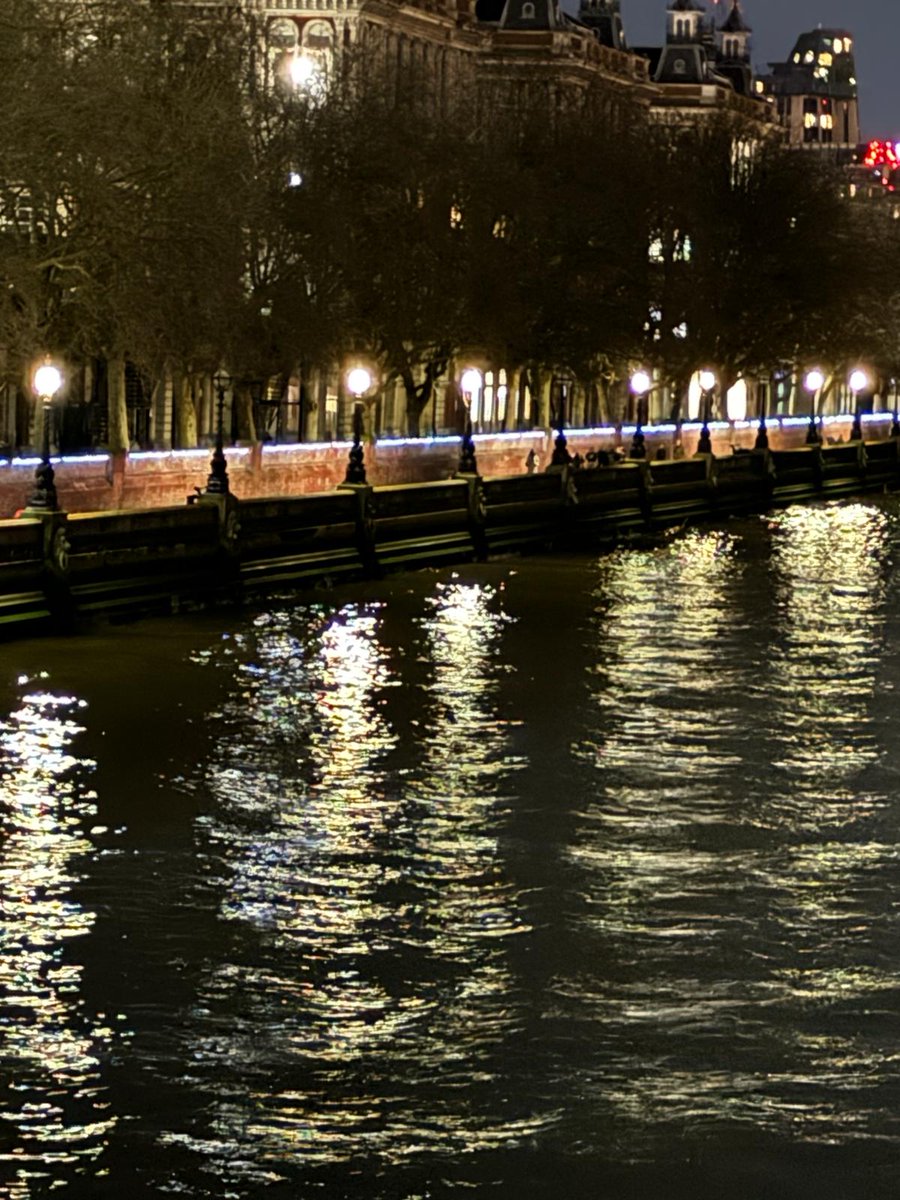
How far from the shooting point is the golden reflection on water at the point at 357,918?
49.4 ft

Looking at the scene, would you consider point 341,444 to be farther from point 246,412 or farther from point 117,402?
point 246,412

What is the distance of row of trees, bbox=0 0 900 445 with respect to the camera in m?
53.8

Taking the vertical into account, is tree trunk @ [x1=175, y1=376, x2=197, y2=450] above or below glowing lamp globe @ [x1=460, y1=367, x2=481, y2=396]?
below

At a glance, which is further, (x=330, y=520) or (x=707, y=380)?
(x=707, y=380)

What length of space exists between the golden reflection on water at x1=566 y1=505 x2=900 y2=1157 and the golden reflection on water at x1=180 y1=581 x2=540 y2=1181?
74 centimetres

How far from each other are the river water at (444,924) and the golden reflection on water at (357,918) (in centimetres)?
4

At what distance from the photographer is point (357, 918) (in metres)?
19.5

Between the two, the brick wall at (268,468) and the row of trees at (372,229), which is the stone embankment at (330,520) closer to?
the brick wall at (268,468)

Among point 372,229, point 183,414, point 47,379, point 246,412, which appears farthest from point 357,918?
point 372,229


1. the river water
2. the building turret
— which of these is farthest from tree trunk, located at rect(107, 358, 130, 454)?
the building turret

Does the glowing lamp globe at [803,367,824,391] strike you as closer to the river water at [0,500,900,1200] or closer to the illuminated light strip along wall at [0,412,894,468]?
the illuminated light strip along wall at [0,412,894,468]

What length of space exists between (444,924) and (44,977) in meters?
2.88

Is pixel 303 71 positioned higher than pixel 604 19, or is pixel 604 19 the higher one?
pixel 604 19

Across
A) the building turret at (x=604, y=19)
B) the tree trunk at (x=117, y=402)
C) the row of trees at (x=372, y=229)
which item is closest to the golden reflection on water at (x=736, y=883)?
the row of trees at (x=372, y=229)
